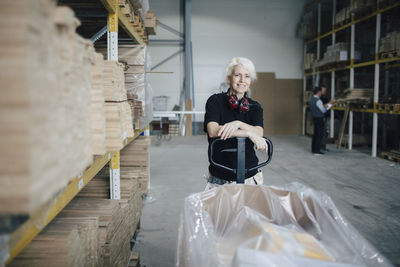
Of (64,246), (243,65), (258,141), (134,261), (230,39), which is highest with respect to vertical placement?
(230,39)

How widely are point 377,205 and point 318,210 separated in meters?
3.87

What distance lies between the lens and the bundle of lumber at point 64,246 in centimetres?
154

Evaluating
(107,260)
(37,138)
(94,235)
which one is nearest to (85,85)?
(37,138)

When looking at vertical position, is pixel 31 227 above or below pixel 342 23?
below

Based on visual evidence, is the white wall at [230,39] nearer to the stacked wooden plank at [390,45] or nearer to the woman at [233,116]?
the stacked wooden plank at [390,45]

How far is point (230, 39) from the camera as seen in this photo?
13727mm

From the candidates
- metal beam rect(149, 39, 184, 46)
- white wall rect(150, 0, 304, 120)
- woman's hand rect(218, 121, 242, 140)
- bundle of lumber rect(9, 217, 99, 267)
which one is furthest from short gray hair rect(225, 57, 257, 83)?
metal beam rect(149, 39, 184, 46)

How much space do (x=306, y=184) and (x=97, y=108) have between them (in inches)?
214

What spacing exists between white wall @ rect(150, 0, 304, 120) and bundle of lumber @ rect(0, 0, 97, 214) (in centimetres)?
1289

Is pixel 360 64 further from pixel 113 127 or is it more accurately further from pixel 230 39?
pixel 113 127

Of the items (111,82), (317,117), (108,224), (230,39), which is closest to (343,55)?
(317,117)

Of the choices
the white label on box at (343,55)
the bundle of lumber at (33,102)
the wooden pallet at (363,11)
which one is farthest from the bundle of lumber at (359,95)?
the bundle of lumber at (33,102)

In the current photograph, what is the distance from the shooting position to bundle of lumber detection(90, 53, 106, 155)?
124cm

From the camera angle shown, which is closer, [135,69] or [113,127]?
[113,127]
